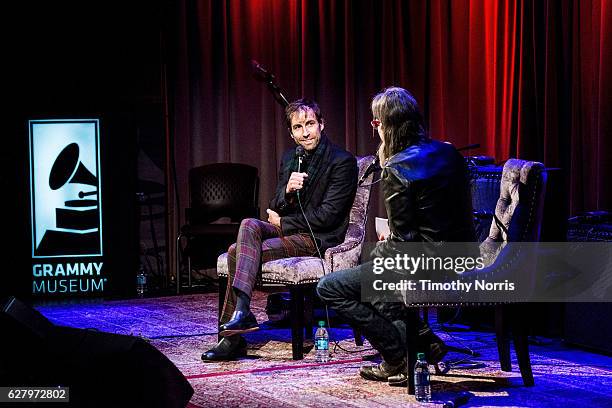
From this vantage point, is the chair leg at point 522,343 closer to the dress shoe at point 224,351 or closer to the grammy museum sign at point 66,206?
the dress shoe at point 224,351

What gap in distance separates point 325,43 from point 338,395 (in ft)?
15.8

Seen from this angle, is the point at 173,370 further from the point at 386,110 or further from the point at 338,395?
the point at 386,110

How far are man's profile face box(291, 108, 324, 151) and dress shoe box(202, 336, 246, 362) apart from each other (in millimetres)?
1207

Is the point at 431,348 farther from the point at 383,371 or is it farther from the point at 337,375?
the point at 337,375

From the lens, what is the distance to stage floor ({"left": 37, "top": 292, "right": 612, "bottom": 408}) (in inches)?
164

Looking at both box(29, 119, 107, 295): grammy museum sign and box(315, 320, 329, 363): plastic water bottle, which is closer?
box(315, 320, 329, 363): plastic water bottle

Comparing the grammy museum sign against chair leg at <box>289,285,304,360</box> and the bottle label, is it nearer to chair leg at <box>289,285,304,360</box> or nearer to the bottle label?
chair leg at <box>289,285,304,360</box>

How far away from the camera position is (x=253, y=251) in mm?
5270

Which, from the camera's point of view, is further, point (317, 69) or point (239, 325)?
point (317, 69)

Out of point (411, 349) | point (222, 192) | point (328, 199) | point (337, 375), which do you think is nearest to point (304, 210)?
point (328, 199)

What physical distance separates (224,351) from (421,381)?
1.34m

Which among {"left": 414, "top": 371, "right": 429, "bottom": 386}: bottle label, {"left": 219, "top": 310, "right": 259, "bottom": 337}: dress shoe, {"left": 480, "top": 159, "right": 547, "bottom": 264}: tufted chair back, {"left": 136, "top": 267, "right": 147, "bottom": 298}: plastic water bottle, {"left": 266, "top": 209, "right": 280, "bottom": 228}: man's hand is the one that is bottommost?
{"left": 136, "top": 267, "right": 147, "bottom": 298}: plastic water bottle

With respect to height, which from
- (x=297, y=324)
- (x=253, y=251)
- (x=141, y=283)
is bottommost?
(x=141, y=283)

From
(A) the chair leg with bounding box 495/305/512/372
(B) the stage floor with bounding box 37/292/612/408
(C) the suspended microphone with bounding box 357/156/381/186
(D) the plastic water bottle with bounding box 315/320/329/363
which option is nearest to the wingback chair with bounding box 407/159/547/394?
(A) the chair leg with bounding box 495/305/512/372
